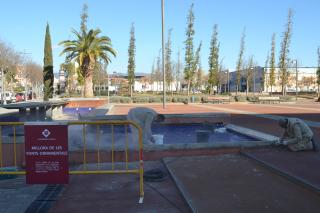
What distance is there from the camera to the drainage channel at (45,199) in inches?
208

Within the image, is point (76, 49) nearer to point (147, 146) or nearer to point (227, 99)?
point (227, 99)

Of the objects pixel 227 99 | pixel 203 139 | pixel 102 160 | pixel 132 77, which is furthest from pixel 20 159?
pixel 132 77

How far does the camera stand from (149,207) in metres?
5.24

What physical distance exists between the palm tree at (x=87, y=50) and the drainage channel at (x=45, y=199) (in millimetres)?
31617

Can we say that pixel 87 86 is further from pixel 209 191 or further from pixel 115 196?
pixel 209 191

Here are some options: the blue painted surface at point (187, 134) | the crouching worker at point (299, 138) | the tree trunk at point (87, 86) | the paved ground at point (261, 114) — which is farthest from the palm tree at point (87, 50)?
the crouching worker at point (299, 138)

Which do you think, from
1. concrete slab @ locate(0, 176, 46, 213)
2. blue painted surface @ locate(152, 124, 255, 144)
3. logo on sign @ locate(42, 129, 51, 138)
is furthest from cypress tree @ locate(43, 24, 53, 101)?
logo on sign @ locate(42, 129, 51, 138)

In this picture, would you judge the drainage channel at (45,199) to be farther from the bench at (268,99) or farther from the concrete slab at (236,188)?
the bench at (268,99)

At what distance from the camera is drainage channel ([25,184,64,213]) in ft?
17.3

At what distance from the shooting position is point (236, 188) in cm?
586

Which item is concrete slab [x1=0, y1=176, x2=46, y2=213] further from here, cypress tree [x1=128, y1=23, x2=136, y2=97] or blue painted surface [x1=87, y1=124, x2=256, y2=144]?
cypress tree [x1=128, y1=23, x2=136, y2=97]

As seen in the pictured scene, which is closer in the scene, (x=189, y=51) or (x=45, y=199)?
(x=45, y=199)

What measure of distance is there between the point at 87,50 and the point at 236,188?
3293cm

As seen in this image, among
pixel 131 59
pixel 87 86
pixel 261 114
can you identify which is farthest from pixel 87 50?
pixel 261 114
